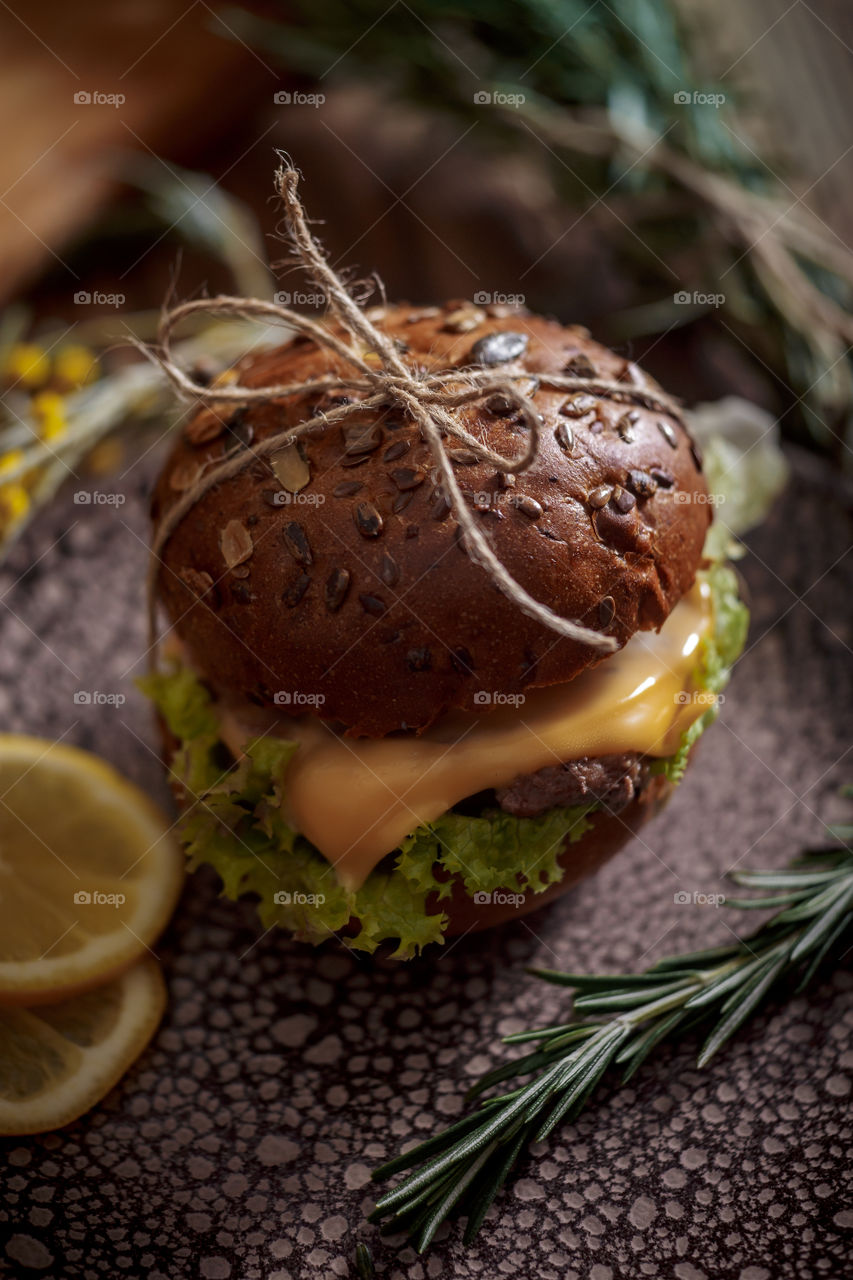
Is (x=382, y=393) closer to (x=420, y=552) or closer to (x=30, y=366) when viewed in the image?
(x=420, y=552)

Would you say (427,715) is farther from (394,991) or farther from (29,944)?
(29,944)

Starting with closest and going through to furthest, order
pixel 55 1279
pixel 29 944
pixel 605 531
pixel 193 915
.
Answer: pixel 55 1279 < pixel 605 531 < pixel 29 944 < pixel 193 915

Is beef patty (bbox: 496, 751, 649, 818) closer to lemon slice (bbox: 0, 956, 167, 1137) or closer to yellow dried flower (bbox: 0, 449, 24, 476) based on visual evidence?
lemon slice (bbox: 0, 956, 167, 1137)

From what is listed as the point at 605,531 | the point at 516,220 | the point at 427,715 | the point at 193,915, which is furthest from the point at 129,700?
the point at 516,220

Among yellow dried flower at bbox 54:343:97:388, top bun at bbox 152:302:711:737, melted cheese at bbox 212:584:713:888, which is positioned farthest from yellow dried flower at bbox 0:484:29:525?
melted cheese at bbox 212:584:713:888

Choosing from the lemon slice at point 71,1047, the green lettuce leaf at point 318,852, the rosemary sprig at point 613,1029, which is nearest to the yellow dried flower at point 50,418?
the green lettuce leaf at point 318,852
